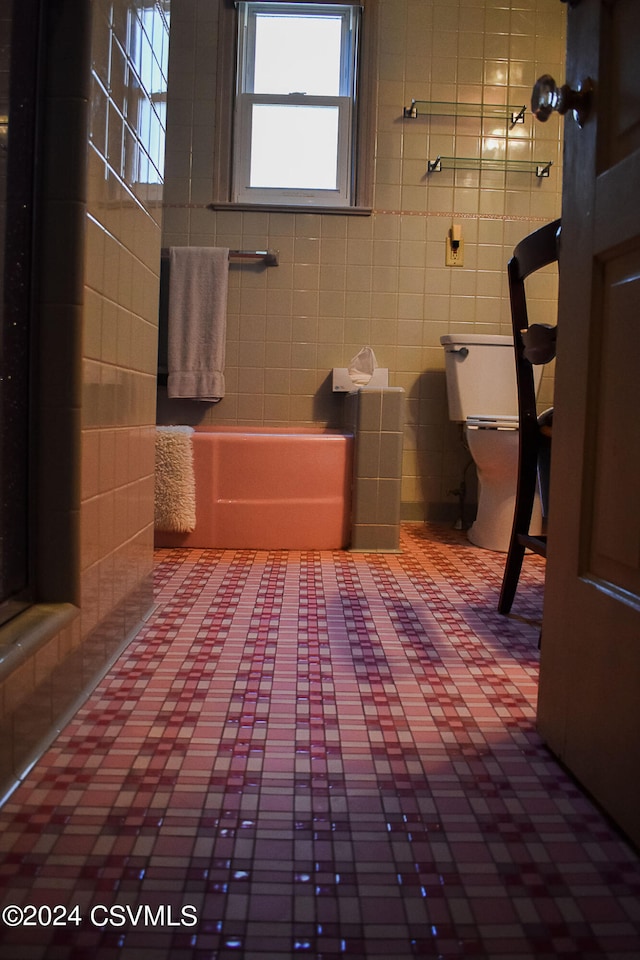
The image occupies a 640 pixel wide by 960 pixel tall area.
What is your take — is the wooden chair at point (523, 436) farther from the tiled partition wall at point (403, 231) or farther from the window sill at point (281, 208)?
the window sill at point (281, 208)

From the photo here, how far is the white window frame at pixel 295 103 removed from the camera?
3305 mm

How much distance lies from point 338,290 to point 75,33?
2.26 m

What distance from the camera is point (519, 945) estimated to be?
670 millimetres

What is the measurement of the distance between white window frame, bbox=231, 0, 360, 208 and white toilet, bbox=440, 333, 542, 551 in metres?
0.91

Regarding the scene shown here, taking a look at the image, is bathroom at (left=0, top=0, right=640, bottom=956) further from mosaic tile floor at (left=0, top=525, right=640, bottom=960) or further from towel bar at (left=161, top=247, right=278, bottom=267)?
mosaic tile floor at (left=0, top=525, right=640, bottom=960)

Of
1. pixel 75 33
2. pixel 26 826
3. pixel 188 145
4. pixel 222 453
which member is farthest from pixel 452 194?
pixel 26 826

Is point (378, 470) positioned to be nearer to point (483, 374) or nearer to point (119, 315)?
point (483, 374)

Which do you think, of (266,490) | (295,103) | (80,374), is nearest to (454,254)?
(295,103)

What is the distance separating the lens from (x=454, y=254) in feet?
11.0

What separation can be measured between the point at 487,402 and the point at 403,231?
2.99 ft

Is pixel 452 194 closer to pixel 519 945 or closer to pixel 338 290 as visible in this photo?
pixel 338 290

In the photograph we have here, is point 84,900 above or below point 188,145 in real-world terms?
below

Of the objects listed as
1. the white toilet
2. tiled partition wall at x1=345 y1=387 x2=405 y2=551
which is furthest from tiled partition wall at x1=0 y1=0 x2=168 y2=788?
the white toilet

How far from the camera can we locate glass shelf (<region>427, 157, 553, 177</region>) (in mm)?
3320
